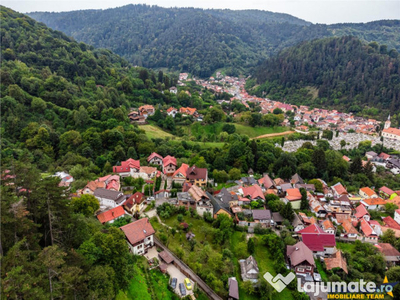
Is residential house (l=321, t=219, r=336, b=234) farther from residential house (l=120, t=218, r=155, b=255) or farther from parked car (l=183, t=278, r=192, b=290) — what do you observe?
residential house (l=120, t=218, r=155, b=255)

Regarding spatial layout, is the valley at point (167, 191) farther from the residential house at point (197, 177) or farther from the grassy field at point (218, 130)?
the grassy field at point (218, 130)

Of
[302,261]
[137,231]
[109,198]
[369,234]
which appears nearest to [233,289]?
[302,261]

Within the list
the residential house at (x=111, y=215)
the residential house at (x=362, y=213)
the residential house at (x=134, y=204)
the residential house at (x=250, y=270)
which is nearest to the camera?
the residential house at (x=250, y=270)

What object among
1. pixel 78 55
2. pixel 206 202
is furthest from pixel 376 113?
pixel 78 55

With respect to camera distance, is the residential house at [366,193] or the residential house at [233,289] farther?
the residential house at [366,193]

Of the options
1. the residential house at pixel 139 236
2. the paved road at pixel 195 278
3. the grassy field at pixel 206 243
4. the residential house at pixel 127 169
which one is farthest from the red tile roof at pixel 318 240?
the residential house at pixel 127 169

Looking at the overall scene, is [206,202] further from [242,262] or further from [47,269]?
[47,269]

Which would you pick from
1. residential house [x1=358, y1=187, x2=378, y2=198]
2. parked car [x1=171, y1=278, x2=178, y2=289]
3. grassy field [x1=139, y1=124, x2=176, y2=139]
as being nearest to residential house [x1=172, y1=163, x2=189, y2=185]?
parked car [x1=171, y1=278, x2=178, y2=289]
